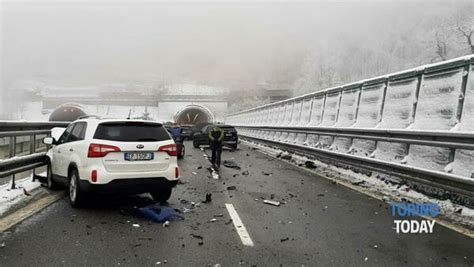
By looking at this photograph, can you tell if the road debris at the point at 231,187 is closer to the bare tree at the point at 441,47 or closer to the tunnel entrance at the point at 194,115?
the bare tree at the point at 441,47

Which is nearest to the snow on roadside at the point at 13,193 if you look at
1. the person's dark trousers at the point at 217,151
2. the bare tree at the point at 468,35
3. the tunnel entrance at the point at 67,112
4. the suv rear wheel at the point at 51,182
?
the suv rear wheel at the point at 51,182

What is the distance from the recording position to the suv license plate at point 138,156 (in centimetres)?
646

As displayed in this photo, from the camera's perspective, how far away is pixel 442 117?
7695 millimetres

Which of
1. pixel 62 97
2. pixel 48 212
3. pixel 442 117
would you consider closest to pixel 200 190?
pixel 48 212

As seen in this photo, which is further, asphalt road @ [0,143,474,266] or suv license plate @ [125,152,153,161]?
suv license plate @ [125,152,153,161]

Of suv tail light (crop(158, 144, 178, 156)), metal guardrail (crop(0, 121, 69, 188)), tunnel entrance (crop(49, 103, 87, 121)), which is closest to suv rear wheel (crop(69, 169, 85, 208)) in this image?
metal guardrail (crop(0, 121, 69, 188))

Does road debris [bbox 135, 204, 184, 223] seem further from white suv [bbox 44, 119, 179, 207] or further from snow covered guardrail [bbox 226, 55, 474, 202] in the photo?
snow covered guardrail [bbox 226, 55, 474, 202]

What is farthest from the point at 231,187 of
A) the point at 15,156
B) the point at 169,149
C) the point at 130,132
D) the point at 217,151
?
the point at 15,156

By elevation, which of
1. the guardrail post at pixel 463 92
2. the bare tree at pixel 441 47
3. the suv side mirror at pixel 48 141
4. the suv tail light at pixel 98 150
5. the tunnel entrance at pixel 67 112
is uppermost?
the bare tree at pixel 441 47

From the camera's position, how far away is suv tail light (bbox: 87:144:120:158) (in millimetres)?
6270

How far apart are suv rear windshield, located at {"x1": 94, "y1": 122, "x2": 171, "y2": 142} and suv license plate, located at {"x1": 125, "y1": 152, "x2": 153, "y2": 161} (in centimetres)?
26

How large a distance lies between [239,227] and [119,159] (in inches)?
98.5

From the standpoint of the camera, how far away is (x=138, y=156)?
6.55 meters

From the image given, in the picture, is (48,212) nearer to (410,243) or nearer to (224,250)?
(224,250)
